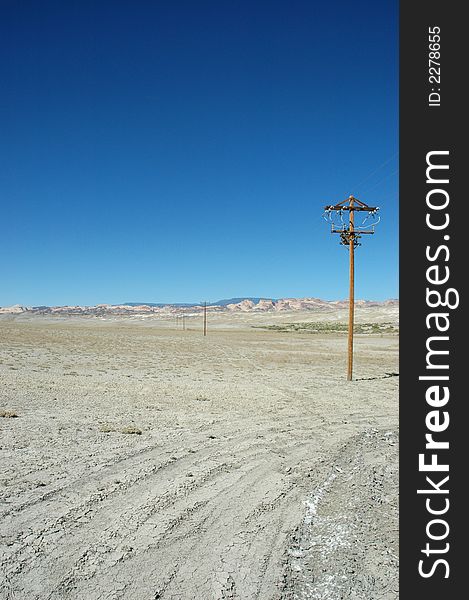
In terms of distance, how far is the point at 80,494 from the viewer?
6660 mm

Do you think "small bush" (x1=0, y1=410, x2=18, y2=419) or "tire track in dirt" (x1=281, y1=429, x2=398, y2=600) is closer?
"tire track in dirt" (x1=281, y1=429, x2=398, y2=600)

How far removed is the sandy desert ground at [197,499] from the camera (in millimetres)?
4539

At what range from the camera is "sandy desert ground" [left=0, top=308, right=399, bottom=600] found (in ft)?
14.9

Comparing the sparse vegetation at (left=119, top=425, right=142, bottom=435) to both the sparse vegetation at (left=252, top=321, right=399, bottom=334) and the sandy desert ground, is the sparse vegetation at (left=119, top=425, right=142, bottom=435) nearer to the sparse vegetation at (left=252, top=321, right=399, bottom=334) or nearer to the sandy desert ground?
the sandy desert ground

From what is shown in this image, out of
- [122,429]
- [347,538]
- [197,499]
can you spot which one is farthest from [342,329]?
[347,538]

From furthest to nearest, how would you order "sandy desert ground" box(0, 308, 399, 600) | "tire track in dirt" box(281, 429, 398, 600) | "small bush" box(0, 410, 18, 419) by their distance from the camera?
1. "small bush" box(0, 410, 18, 419)
2. "sandy desert ground" box(0, 308, 399, 600)
3. "tire track in dirt" box(281, 429, 398, 600)

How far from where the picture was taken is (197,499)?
6.53 meters

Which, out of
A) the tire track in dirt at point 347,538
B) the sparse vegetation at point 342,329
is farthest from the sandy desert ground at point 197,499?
the sparse vegetation at point 342,329

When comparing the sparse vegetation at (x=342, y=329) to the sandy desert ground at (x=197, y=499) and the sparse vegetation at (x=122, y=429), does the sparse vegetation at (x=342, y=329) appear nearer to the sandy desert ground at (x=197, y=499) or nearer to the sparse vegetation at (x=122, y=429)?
the sandy desert ground at (x=197, y=499)

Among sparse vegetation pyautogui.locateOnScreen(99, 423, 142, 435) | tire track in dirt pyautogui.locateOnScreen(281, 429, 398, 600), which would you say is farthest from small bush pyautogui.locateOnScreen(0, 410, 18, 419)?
tire track in dirt pyautogui.locateOnScreen(281, 429, 398, 600)

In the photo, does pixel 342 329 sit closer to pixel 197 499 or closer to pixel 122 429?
pixel 122 429

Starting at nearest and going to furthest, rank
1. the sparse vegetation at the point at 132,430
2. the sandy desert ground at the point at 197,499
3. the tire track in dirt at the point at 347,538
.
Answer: the tire track in dirt at the point at 347,538 < the sandy desert ground at the point at 197,499 < the sparse vegetation at the point at 132,430

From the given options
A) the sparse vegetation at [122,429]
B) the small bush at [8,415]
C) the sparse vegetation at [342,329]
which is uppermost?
the sparse vegetation at [342,329]

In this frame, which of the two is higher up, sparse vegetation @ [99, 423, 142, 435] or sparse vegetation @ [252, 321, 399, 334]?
sparse vegetation @ [252, 321, 399, 334]
